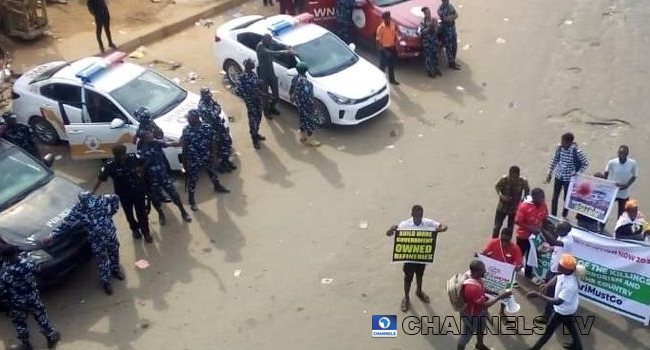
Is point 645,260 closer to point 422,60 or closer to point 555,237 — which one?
point 555,237

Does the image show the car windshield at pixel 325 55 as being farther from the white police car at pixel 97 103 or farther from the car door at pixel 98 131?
the car door at pixel 98 131

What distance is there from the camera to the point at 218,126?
1146 centimetres

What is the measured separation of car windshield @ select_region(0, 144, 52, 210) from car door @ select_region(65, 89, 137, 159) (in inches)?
42.0

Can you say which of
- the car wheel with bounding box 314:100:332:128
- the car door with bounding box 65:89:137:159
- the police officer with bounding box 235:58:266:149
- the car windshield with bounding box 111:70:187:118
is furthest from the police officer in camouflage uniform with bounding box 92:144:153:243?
the car wheel with bounding box 314:100:332:128

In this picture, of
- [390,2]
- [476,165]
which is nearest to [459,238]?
[476,165]

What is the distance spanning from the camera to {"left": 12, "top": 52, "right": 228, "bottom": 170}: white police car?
11.5m

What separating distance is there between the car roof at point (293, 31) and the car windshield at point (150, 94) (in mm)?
2163

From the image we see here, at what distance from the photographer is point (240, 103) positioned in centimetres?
1404

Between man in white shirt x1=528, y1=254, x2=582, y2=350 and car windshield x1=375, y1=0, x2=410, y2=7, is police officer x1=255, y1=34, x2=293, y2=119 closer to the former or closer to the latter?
car windshield x1=375, y1=0, x2=410, y2=7

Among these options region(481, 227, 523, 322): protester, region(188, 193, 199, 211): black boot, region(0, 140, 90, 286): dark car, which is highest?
region(481, 227, 523, 322): protester

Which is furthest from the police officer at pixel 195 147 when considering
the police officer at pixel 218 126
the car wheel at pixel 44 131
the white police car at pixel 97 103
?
the car wheel at pixel 44 131

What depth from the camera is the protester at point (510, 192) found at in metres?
9.50

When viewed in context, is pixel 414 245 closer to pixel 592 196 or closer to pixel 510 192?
pixel 510 192

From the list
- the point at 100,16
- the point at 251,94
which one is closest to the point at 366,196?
the point at 251,94
